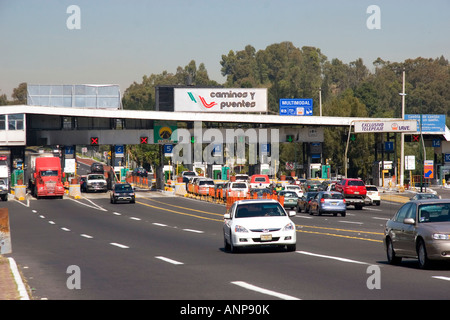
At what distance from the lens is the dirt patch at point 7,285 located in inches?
521

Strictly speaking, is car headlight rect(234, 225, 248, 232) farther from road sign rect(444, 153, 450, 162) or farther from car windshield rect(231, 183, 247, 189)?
road sign rect(444, 153, 450, 162)

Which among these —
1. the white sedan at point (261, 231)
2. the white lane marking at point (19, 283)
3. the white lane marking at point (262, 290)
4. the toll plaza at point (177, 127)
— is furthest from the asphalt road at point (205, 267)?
the toll plaza at point (177, 127)

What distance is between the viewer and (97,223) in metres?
40.9

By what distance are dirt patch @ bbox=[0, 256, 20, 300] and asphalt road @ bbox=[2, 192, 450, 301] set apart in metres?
0.39

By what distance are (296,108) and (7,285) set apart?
8262 centimetres

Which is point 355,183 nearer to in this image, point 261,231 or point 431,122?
point 261,231

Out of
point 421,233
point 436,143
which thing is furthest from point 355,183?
point 436,143

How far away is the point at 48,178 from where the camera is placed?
2704 inches

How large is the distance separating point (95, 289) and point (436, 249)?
650cm

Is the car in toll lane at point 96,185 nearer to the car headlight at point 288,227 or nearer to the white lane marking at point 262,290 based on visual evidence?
the car headlight at point 288,227

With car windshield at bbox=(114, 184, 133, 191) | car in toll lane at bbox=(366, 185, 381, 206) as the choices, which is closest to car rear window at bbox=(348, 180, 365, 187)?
car in toll lane at bbox=(366, 185, 381, 206)

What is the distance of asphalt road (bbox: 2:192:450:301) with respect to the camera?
13.3 metres

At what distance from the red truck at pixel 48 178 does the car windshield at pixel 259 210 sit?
157 ft

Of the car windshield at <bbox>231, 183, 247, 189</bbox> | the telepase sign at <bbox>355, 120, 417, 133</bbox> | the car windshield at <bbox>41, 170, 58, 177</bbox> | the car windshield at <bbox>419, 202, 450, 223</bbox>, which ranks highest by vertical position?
the telepase sign at <bbox>355, 120, 417, 133</bbox>
